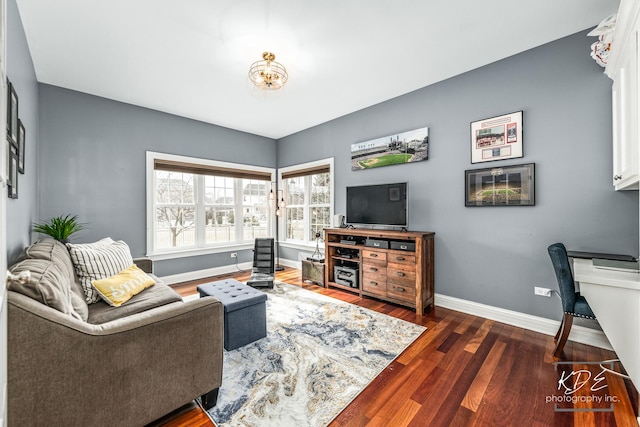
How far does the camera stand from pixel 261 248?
4.29m

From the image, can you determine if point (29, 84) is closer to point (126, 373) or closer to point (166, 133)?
point (166, 133)

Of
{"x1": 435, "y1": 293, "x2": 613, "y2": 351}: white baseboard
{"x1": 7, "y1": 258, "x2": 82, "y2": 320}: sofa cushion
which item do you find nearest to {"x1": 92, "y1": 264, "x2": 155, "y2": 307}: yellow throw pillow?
{"x1": 7, "y1": 258, "x2": 82, "y2": 320}: sofa cushion

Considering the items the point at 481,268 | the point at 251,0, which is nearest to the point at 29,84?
the point at 251,0

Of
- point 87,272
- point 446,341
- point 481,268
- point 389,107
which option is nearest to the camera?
point 87,272

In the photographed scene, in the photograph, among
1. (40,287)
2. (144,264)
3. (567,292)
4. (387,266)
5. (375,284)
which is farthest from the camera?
(375,284)

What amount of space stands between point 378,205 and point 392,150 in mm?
791

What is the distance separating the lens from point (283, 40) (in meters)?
2.37

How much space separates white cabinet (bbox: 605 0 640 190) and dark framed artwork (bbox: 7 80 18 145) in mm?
3721

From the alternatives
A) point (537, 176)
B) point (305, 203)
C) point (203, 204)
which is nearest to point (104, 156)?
point (203, 204)

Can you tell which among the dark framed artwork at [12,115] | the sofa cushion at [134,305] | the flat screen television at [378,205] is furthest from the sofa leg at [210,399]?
the flat screen television at [378,205]

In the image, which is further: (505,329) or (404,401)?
(505,329)

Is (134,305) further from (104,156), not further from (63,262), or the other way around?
(104,156)

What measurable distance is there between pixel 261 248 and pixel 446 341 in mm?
2905

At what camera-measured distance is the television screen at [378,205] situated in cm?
332
